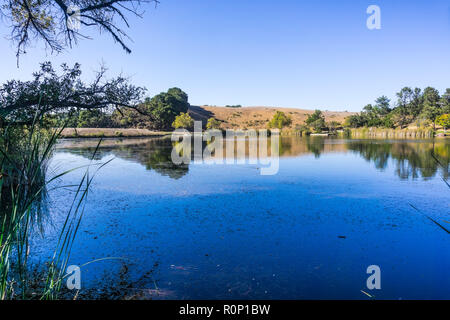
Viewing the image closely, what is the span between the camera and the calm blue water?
11.5 feet

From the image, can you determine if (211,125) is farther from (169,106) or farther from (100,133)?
(100,133)

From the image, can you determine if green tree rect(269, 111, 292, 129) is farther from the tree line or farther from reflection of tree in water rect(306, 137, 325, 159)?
reflection of tree in water rect(306, 137, 325, 159)

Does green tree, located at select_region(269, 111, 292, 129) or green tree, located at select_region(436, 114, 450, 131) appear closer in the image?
green tree, located at select_region(436, 114, 450, 131)

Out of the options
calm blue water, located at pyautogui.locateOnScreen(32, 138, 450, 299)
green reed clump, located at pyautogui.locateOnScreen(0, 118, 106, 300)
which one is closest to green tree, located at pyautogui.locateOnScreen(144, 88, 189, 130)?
calm blue water, located at pyautogui.locateOnScreen(32, 138, 450, 299)

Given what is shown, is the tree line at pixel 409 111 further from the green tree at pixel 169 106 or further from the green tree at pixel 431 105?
the green tree at pixel 169 106

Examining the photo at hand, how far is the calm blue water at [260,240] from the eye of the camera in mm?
3510

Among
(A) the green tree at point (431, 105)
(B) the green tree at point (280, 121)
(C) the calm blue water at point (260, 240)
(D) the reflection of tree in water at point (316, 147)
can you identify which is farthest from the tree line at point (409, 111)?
(C) the calm blue water at point (260, 240)

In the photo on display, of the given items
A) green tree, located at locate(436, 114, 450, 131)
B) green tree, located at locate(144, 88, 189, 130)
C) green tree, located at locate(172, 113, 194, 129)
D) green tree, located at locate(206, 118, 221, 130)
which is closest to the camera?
green tree, located at locate(436, 114, 450, 131)

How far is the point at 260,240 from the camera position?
4.92 metres

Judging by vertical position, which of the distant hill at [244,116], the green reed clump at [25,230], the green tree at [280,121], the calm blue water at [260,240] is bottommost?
the calm blue water at [260,240]

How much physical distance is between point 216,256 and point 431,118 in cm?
5286

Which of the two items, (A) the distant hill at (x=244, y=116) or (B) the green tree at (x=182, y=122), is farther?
(A) the distant hill at (x=244, y=116)

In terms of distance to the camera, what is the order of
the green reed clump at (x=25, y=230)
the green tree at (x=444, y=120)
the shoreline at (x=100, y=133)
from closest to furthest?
1. the green reed clump at (x=25, y=230)
2. the shoreline at (x=100, y=133)
3. the green tree at (x=444, y=120)
